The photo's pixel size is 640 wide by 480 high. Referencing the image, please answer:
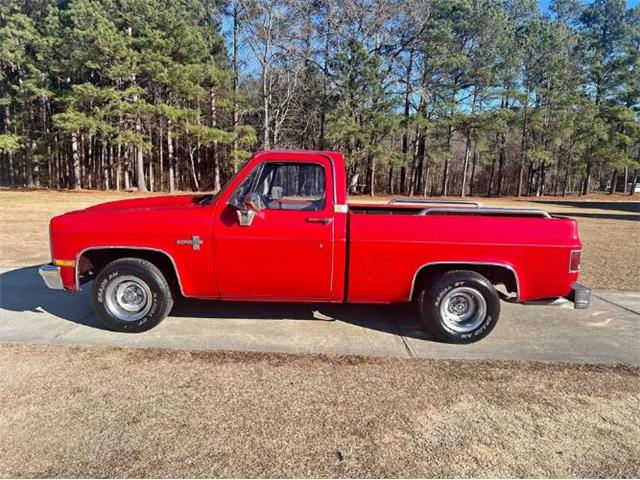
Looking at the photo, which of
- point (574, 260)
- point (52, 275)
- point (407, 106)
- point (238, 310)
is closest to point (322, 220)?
point (238, 310)

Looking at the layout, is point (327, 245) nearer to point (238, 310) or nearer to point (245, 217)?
point (245, 217)

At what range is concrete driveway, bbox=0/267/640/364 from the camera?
437cm

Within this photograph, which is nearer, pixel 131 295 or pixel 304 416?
pixel 304 416

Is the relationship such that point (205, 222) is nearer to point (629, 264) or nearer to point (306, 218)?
point (306, 218)

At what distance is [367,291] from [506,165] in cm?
5932

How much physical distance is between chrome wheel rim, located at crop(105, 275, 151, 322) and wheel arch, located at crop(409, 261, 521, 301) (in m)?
2.76

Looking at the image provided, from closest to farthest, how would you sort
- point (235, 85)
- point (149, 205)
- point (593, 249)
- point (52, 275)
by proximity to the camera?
point (52, 275)
point (149, 205)
point (593, 249)
point (235, 85)

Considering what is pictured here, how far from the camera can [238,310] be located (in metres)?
5.47

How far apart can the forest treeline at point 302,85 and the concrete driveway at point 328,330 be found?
26637 millimetres

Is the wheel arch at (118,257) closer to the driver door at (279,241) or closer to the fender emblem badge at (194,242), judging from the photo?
the fender emblem badge at (194,242)

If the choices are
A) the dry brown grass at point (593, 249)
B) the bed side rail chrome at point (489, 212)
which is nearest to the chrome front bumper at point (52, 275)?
the bed side rail chrome at point (489, 212)

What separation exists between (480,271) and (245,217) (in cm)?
250

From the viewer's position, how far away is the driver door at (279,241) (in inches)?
172

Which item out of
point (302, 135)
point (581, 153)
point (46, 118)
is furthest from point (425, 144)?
point (46, 118)
